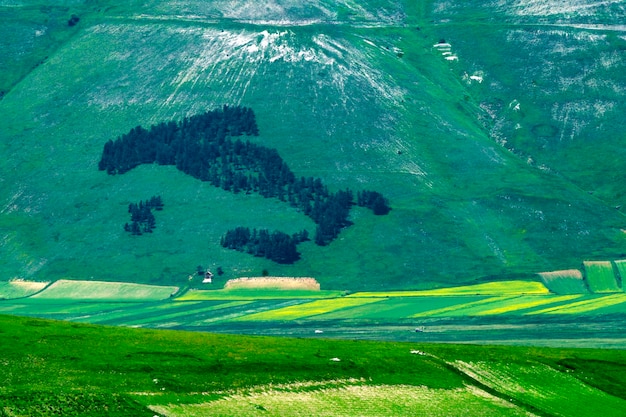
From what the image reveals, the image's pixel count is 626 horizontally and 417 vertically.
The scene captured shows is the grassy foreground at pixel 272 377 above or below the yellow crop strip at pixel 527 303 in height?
below

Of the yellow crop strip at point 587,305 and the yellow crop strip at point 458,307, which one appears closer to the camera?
the yellow crop strip at point 587,305

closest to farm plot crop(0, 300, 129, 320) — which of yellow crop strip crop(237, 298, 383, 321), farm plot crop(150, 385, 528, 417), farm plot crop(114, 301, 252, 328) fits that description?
farm plot crop(114, 301, 252, 328)

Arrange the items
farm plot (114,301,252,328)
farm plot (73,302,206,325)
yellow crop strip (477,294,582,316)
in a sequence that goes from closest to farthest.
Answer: yellow crop strip (477,294,582,316) < farm plot (114,301,252,328) < farm plot (73,302,206,325)

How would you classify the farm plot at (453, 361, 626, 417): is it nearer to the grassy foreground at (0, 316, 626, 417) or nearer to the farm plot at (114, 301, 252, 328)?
the grassy foreground at (0, 316, 626, 417)

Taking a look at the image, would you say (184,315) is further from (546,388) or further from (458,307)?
(546,388)

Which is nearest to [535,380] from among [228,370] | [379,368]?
[379,368]

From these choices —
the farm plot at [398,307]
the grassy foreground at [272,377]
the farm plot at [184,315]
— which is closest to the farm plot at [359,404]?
the grassy foreground at [272,377]

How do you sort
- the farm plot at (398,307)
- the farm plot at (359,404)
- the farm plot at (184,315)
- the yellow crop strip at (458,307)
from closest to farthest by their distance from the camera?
the farm plot at (359,404)
the farm plot at (184,315)
the yellow crop strip at (458,307)
the farm plot at (398,307)

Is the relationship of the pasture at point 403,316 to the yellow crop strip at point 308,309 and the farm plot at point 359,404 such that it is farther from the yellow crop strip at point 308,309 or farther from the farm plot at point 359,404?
the farm plot at point 359,404
